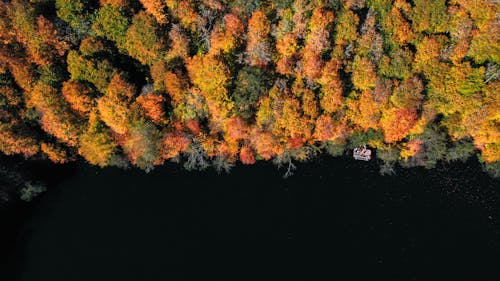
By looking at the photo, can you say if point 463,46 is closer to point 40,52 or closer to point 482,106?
point 482,106

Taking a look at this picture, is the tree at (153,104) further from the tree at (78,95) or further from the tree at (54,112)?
A: the tree at (54,112)

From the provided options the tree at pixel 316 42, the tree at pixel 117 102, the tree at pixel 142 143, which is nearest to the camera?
the tree at pixel 117 102

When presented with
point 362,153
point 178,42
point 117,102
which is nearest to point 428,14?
point 362,153

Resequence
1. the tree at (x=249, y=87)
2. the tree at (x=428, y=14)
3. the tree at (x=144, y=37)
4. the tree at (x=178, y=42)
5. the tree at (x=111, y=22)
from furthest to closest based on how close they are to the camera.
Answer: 1. the tree at (x=428, y=14)
2. the tree at (x=178, y=42)
3. the tree at (x=249, y=87)
4. the tree at (x=111, y=22)
5. the tree at (x=144, y=37)

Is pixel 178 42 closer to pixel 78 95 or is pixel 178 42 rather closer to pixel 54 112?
pixel 78 95

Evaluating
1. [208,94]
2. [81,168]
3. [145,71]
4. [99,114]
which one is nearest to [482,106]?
[208,94]

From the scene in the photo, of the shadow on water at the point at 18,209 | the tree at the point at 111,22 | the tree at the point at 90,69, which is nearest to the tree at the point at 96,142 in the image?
the tree at the point at 90,69

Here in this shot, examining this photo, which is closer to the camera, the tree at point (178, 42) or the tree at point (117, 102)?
the tree at point (117, 102)

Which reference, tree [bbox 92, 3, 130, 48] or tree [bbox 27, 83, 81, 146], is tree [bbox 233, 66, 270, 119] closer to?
tree [bbox 92, 3, 130, 48]
